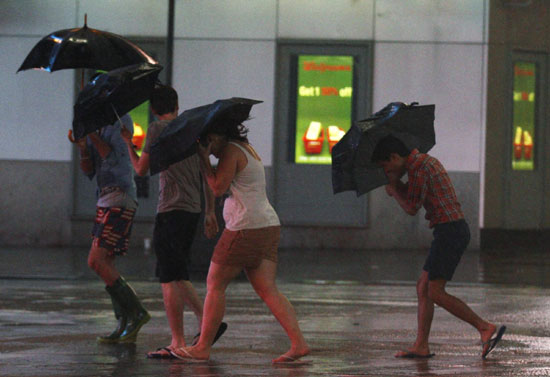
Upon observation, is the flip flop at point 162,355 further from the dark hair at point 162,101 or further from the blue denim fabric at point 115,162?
the dark hair at point 162,101

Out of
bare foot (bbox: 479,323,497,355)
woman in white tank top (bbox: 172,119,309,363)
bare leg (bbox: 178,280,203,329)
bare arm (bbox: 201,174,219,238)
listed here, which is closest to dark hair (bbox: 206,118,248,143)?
woman in white tank top (bbox: 172,119,309,363)

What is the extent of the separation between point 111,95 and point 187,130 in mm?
913

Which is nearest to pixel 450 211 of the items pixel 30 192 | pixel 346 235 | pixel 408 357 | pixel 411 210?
pixel 411 210

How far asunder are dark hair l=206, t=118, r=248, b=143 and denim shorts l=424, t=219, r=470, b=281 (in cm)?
154

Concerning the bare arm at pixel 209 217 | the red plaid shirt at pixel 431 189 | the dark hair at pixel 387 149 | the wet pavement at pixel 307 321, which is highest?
the dark hair at pixel 387 149

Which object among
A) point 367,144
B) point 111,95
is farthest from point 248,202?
point 111,95

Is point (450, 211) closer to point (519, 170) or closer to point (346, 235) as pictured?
point (346, 235)

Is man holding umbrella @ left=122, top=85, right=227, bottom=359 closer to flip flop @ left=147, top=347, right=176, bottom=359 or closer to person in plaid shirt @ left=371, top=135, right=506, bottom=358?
flip flop @ left=147, top=347, right=176, bottom=359

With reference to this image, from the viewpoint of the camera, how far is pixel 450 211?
791 centimetres

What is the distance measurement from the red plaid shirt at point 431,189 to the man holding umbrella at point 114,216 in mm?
2233

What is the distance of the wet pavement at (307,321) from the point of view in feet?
24.6

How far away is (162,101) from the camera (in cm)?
824

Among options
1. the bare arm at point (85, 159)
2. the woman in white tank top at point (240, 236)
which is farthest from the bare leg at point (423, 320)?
the bare arm at point (85, 159)

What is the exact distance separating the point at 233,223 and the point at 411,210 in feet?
4.23
